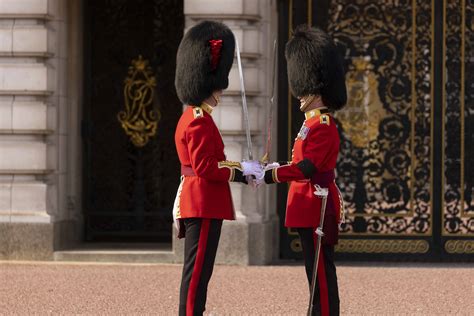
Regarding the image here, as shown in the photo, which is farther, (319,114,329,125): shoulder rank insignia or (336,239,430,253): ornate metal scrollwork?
(336,239,430,253): ornate metal scrollwork

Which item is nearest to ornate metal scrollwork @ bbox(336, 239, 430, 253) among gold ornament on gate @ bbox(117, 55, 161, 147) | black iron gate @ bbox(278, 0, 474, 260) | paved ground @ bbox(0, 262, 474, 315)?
black iron gate @ bbox(278, 0, 474, 260)

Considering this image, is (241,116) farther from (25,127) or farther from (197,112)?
(197,112)

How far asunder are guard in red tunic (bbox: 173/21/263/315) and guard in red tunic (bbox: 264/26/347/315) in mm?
292

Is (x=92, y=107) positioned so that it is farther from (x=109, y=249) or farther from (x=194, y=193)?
(x=194, y=193)

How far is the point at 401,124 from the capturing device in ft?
44.1

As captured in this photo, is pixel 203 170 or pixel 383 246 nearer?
pixel 203 170

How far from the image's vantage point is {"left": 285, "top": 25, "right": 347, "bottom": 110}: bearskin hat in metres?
8.34

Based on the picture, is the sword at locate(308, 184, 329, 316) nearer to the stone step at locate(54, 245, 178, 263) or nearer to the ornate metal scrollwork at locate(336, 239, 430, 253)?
the stone step at locate(54, 245, 178, 263)

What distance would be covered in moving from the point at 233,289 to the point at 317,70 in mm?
3226

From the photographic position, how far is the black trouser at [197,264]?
8055mm

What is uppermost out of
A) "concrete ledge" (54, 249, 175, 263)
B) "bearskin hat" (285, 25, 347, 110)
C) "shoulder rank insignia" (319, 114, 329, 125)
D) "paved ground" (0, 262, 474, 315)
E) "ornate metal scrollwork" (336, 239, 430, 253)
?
"bearskin hat" (285, 25, 347, 110)

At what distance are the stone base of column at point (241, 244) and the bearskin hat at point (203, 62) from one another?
4.44 meters

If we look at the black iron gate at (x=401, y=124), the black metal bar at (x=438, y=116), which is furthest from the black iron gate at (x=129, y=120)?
the black metal bar at (x=438, y=116)

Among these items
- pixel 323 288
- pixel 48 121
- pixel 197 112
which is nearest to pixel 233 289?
pixel 48 121
